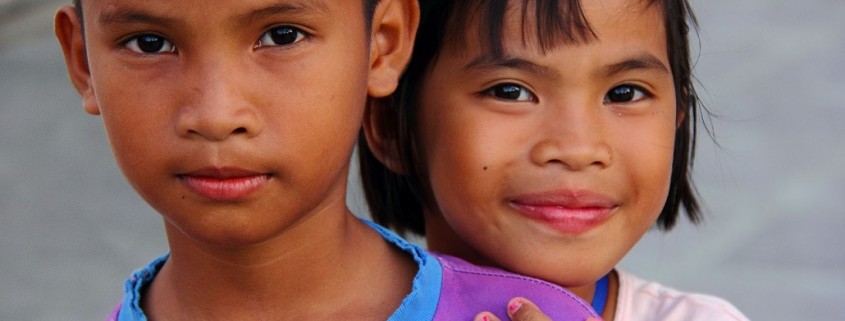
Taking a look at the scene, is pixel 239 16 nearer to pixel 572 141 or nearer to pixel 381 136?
pixel 572 141

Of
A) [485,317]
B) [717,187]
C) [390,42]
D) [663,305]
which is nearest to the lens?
[485,317]

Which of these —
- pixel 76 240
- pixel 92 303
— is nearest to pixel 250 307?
pixel 92 303

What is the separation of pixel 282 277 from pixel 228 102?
37cm

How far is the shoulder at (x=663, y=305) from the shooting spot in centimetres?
256

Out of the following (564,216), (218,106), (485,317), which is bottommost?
(485,317)

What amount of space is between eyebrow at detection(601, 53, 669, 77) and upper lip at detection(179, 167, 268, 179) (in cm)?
70

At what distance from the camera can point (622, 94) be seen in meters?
2.40

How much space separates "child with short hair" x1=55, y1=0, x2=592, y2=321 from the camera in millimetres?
1901

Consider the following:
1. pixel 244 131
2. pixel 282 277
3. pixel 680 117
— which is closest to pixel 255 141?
pixel 244 131

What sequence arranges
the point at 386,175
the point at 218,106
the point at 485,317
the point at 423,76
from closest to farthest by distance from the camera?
the point at 218,106 < the point at 485,317 < the point at 423,76 < the point at 386,175

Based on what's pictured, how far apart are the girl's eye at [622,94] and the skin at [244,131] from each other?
450mm

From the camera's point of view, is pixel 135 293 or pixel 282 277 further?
pixel 135 293

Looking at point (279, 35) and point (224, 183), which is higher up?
point (279, 35)

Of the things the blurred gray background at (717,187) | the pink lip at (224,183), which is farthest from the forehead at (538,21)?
the blurred gray background at (717,187)
